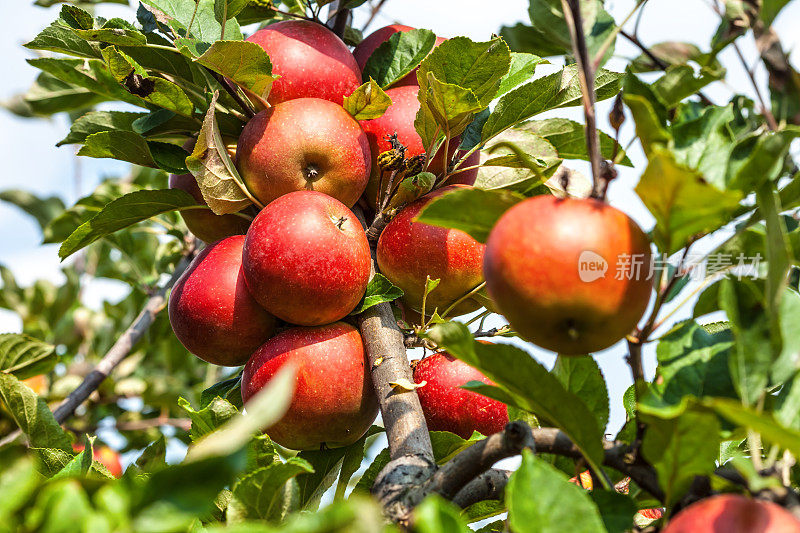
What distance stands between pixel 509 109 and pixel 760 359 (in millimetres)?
719

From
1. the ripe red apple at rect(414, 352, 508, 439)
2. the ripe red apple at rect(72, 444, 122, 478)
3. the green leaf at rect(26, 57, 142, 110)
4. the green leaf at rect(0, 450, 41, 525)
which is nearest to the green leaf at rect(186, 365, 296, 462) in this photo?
the green leaf at rect(0, 450, 41, 525)

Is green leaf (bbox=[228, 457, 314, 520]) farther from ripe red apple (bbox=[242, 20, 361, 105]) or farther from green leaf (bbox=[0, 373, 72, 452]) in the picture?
ripe red apple (bbox=[242, 20, 361, 105])

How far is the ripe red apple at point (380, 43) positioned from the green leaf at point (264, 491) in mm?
890

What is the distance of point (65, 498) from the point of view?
1.85 ft

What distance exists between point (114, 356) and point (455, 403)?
1190 millimetres

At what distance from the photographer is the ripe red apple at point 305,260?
3.82ft

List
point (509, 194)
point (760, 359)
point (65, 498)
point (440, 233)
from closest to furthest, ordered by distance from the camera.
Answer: point (65, 498), point (760, 359), point (509, 194), point (440, 233)

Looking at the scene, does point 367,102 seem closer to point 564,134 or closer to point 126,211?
point 564,134

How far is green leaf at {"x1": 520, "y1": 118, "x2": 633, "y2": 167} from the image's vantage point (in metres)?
1.35

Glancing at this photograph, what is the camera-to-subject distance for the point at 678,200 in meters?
0.74

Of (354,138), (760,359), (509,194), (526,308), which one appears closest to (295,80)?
(354,138)

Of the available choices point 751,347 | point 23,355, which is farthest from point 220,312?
point 23,355

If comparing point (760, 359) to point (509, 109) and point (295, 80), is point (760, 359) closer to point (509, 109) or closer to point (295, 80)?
point (509, 109)

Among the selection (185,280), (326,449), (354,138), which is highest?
(354,138)
